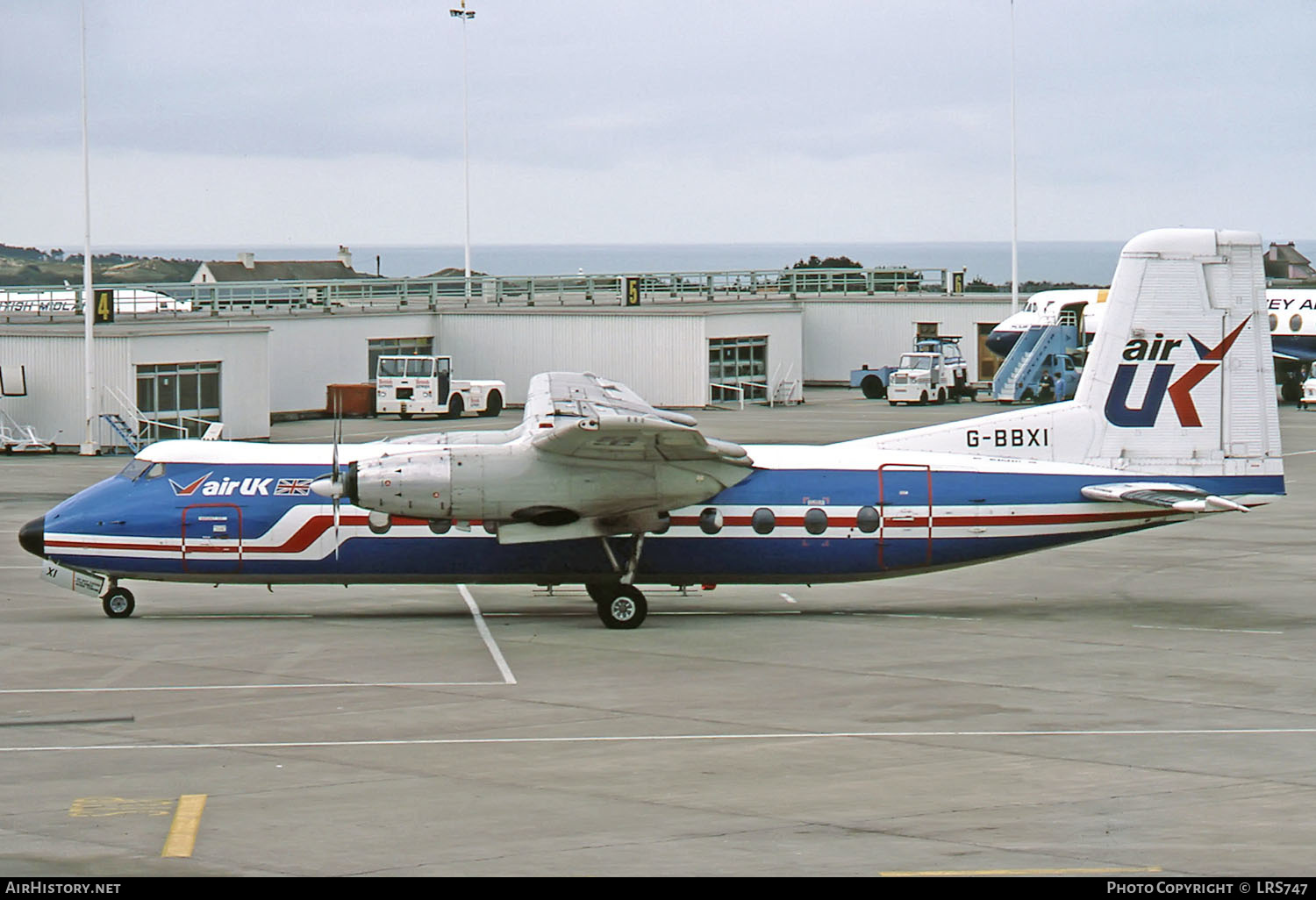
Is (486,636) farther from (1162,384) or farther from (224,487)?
(1162,384)

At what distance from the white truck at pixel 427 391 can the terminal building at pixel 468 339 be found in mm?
3446

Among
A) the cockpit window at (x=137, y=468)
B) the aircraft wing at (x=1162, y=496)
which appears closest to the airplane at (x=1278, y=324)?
the aircraft wing at (x=1162, y=496)

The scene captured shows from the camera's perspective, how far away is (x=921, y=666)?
23.3 metres

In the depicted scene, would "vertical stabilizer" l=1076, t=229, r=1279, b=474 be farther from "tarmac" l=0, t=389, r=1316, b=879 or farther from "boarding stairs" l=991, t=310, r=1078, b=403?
"boarding stairs" l=991, t=310, r=1078, b=403

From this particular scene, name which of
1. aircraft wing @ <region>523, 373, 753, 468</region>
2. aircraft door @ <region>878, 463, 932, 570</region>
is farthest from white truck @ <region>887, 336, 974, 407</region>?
aircraft wing @ <region>523, 373, 753, 468</region>

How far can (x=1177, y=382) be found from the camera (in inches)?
1077

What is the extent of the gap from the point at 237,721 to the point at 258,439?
4151cm

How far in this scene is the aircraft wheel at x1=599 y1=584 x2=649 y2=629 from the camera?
26328 mm

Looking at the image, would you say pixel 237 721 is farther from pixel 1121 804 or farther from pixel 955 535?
pixel 955 535

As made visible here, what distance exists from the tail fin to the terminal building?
37.5m

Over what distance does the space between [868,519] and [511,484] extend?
5892mm

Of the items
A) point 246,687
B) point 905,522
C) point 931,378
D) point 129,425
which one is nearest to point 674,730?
point 246,687

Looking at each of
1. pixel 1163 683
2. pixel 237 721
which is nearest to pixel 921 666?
pixel 1163 683
